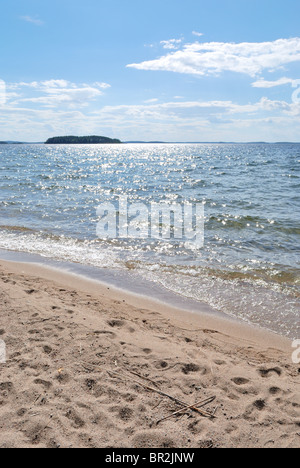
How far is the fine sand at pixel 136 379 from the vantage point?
283 cm

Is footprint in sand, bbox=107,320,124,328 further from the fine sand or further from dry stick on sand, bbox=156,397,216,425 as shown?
dry stick on sand, bbox=156,397,216,425

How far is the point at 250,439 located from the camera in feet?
9.24

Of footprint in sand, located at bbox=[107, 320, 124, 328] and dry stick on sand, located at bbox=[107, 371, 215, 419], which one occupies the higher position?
footprint in sand, located at bbox=[107, 320, 124, 328]

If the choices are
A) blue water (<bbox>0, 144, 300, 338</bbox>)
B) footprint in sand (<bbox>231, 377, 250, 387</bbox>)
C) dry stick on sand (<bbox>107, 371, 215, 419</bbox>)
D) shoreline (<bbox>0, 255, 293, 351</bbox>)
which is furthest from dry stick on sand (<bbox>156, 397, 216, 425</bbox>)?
blue water (<bbox>0, 144, 300, 338</bbox>)

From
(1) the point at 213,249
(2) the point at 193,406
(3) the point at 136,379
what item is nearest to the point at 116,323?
(3) the point at 136,379

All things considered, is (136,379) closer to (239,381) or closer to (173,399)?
(173,399)

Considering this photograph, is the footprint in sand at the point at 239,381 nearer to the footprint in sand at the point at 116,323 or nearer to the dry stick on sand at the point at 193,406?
the dry stick on sand at the point at 193,406

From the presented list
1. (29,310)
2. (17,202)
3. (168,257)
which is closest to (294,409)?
(29,310)

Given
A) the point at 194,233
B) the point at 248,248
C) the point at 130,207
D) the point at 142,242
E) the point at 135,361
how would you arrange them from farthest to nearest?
1. the point at 130,207
2. the point at 194,233
3. the point at 142,242
4. the point at 248,248
5. the point at 135,361

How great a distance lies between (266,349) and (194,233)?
6.18 m

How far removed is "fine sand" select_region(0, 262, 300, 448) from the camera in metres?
A: 2.83

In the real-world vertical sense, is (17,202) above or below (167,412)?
above
